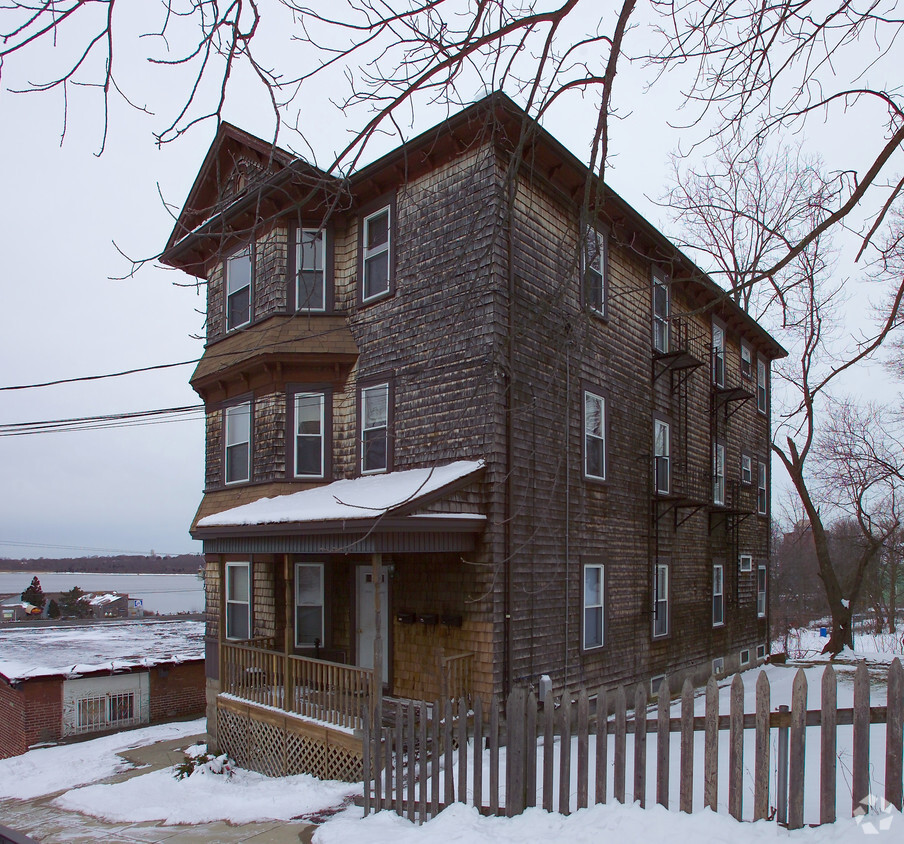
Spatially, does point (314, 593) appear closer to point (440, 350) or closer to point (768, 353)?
point (440, 350)

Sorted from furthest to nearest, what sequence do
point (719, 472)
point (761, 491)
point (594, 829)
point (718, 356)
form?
point (761, 491), point (718, 356), point (719, 472), point (594, 829)

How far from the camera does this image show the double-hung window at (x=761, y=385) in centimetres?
2408

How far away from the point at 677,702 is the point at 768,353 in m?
14.2

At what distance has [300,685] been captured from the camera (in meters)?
11.9

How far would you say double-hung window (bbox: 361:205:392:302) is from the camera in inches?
535

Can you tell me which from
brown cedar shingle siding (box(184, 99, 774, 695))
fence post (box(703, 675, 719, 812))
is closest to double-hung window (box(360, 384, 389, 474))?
brown cedar shingle siding (box(184, 99, 774, 695))

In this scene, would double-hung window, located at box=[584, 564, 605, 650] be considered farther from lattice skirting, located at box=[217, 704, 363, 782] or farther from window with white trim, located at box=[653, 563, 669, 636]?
lattice skirting, located at box=[217, 704, 363, 782]

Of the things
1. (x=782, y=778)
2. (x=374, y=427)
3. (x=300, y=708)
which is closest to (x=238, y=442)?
(x=374, y=427)

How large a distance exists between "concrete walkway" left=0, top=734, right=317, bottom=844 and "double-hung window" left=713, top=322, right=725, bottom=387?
15857 millimetres

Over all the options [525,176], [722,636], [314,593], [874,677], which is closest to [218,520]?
[314,593]

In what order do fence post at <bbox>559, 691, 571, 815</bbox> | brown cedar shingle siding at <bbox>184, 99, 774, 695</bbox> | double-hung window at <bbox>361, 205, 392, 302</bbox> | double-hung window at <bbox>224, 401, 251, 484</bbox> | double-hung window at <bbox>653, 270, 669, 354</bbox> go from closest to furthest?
fence post at <bbox>559, 691, 571, 815</bbox> < brown cedar shingle siding at <bbox>184, 99, 774, 695</bbox> < double-hung window at <bbox>361, 205, 392, 302</bbox> < double-hung window at <bbox>224, 401, 251, 484</bbox> < double-hung window at <bbox>653, 270, 669, 354</bbox>

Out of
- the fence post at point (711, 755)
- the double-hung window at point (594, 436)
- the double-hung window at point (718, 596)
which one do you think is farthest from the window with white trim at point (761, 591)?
the fence post at point (711, 755)

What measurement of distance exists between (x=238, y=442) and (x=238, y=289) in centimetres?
332

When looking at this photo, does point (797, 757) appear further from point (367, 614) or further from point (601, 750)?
point (367, 614)
